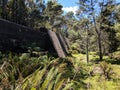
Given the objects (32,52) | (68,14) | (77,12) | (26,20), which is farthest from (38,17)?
(68,14)

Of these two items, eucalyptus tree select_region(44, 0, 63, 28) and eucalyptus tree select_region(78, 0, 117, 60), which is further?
eucalyptus tree select_region(44, 0, 63, 28)

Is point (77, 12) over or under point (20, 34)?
over

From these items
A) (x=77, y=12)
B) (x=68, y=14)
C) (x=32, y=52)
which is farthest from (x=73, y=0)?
(x=68, y=14)

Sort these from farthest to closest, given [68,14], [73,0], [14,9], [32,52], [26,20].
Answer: [68,14]
[26,20]
[14,9]
[73,0]
[32,52]

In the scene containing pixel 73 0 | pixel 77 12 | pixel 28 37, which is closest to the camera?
pixel 28 37

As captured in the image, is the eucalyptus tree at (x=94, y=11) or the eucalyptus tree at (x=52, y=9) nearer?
the eucalyptus tree at (x=94, y=11)

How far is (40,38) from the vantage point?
50.7 feet

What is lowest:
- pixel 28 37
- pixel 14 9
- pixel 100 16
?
pixel 28 37

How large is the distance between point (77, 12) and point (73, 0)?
1.99 metres

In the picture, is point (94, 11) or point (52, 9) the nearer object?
point (94, 11)

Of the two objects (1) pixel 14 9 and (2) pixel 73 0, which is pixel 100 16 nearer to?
(2) pixel 73 0

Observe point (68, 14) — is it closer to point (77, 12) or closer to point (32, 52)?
point (77, 12)

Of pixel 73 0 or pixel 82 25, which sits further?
pixel 73 0

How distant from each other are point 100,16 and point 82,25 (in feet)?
7.11
